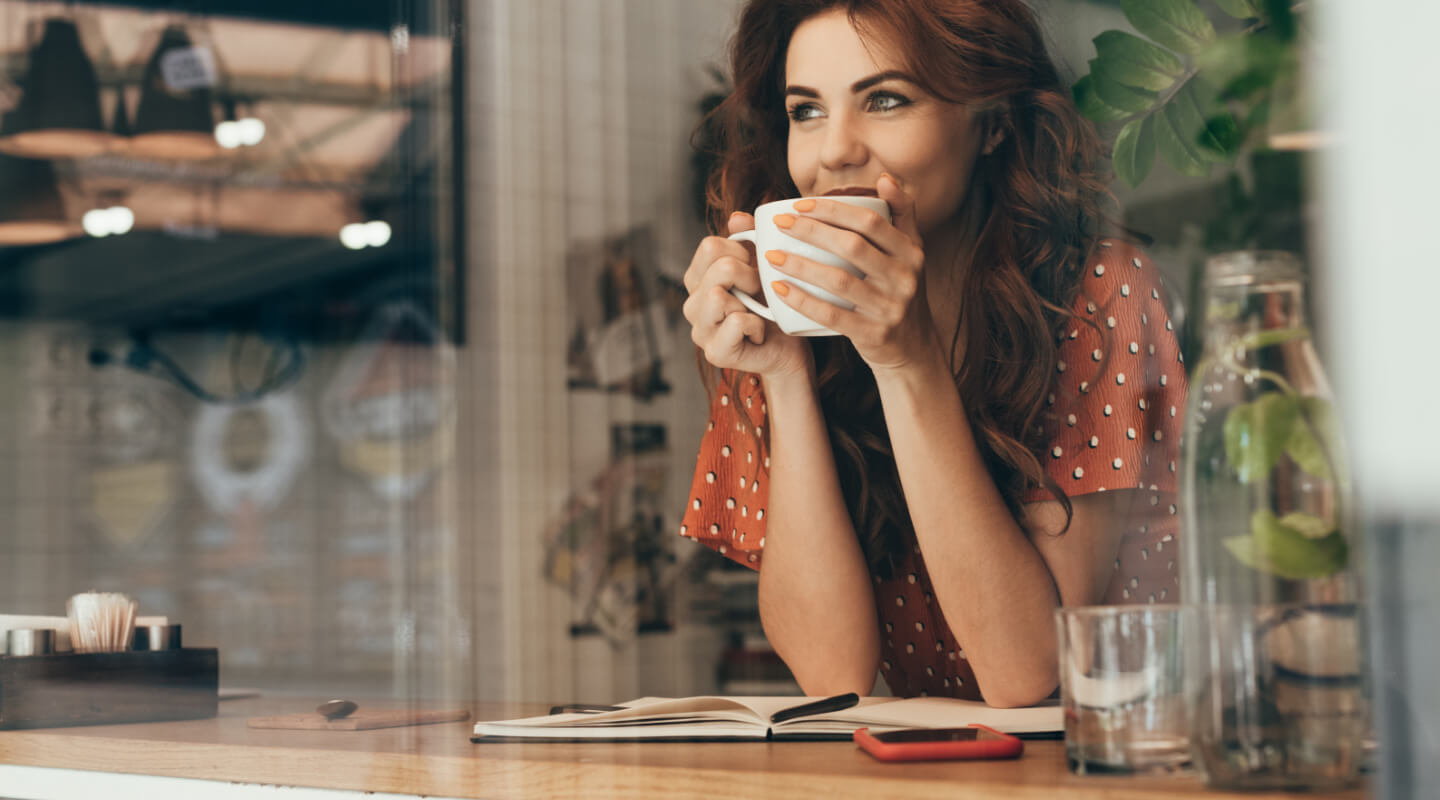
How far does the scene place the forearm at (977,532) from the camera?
817mm

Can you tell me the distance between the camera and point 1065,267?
2.82 feet

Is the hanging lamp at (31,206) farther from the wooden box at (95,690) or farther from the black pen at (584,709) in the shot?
the black pen at (584,709)

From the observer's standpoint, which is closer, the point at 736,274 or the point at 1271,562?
the point at 1271,562

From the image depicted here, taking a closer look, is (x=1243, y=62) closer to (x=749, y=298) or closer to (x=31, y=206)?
(x=749, y=298)

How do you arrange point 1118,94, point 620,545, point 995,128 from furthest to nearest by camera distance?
point 620,545 < point 995,128 < point 1118,94

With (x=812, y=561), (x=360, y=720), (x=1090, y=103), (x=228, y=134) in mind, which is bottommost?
(x=360, y=720)

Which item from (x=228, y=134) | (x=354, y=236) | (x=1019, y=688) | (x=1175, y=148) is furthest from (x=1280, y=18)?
(x=228, y=134)

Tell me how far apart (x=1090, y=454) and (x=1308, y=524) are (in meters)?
0.38

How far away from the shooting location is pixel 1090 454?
2.70 ft

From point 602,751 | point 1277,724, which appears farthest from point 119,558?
point 1277,724

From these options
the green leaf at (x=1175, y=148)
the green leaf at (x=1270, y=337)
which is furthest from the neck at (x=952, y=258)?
the green leaf at (x=1270, y=337)

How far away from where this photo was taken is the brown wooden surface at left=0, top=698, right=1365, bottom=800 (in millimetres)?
469

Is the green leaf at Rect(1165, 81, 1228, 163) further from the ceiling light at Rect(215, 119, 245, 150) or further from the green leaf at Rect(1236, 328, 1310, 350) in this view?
the ceiling light at Rect(215, 119, 245, 150)

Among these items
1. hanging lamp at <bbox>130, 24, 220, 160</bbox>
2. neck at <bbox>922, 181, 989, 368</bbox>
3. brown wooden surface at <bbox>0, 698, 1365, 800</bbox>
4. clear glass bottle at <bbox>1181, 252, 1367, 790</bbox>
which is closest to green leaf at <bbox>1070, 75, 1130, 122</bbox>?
neck at <bbox>922, 181, 989, 368</bbox>
